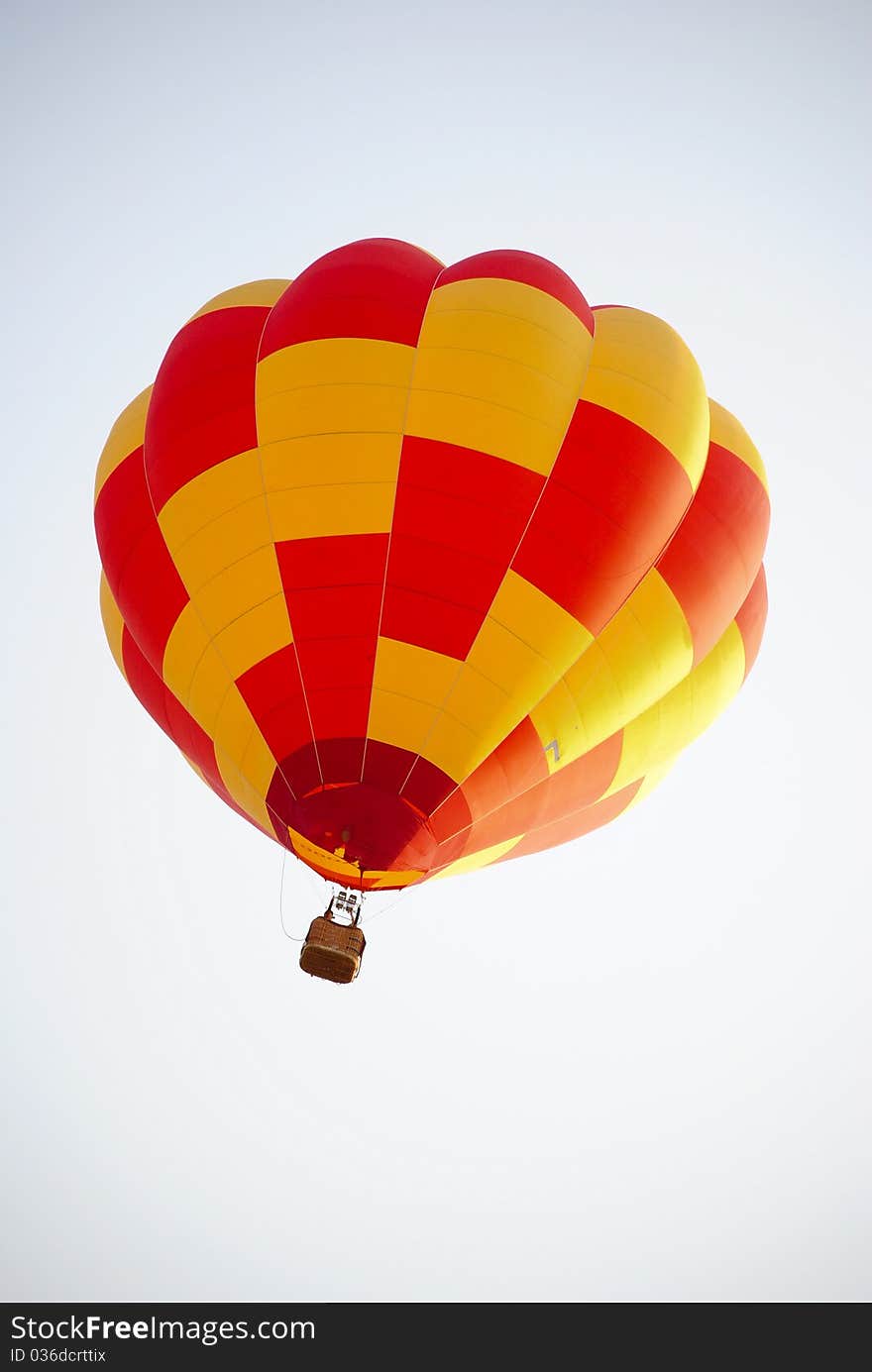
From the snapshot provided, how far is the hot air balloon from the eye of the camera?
6367 millimetres

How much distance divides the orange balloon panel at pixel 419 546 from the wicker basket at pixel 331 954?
34 cm

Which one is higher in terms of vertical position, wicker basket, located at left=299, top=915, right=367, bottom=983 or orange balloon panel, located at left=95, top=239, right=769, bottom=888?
orange balloon panel, located at left=95, top=239, right=769, bottom=888

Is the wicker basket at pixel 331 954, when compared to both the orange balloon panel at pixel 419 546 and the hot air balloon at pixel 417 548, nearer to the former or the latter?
the hot air balloon at pixel 417 548

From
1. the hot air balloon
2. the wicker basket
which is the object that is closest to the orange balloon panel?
the hot air balloon

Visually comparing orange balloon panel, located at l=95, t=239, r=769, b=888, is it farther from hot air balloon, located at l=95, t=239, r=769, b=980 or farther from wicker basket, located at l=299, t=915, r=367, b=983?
wicker basket, located at l=299, t=915, r=367, b=983

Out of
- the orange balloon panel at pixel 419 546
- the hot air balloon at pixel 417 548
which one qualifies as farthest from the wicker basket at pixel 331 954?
the orange balloon panel at pixel 419 546

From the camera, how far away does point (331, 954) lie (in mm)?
6234

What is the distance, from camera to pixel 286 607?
6496mm

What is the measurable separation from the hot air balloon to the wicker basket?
Result: 0.02m

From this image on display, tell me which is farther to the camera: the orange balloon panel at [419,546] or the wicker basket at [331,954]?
the orange balloon panel at [419,546]

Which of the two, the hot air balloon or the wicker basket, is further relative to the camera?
the hot air balloon

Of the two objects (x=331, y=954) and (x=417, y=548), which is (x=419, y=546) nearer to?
(x=417, y=548)

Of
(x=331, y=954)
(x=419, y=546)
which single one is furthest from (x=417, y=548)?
(x=331, y=954)

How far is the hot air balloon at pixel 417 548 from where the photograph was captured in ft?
20.9
